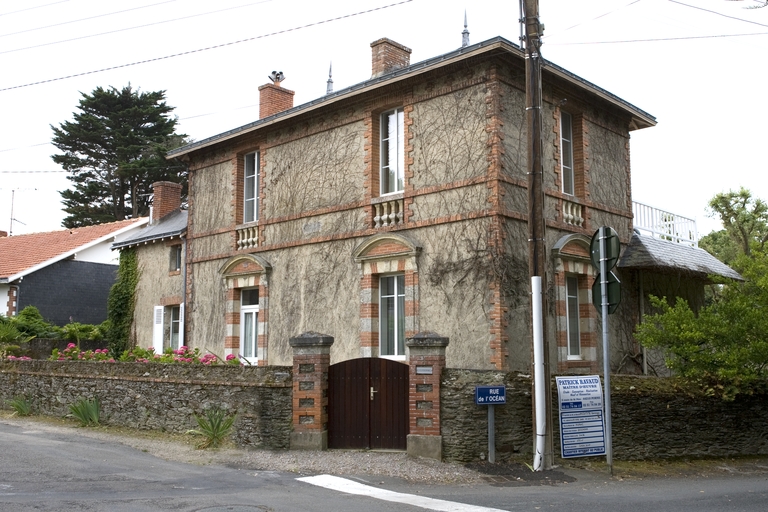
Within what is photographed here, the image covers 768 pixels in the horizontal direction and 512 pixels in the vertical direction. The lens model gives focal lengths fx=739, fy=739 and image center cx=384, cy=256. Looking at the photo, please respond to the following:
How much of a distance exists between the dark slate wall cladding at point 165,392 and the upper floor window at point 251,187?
584 cm

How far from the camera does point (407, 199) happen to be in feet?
50.8

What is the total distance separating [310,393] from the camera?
38.5 ft

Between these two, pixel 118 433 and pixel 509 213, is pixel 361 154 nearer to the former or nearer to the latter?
pixel 509 213

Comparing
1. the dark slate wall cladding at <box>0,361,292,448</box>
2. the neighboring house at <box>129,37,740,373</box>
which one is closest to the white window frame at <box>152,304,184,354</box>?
the neighboring house at <box>129,37,740,373</box>

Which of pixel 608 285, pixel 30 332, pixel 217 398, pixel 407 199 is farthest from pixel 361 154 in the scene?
pixel 30 332

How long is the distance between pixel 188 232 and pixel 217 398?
362 inches

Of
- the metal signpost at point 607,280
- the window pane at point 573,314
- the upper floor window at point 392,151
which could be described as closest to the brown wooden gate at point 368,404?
the metal signpost at point 607,280

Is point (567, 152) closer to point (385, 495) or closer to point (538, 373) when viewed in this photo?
point (538, 373)

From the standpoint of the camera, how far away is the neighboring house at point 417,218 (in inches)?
560

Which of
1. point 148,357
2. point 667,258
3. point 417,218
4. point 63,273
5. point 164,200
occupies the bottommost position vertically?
point 148,357

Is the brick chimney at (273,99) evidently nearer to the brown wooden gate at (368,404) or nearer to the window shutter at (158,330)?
the window shutter at (158,330)

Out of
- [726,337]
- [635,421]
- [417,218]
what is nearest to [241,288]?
[417,218]

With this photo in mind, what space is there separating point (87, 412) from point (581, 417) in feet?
31.4

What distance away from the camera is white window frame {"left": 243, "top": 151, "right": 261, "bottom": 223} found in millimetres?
19250
